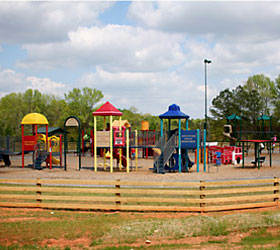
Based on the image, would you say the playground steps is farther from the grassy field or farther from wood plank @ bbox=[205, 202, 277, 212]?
wood plank @ bbox=[205, 202, 277, 212]

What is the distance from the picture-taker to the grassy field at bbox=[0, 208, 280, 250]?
948cm

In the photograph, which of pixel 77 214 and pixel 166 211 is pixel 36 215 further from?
pixel 166 211

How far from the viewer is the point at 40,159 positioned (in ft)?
91.5

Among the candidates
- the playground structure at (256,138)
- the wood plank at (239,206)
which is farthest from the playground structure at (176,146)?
the wood plank at (239,206)

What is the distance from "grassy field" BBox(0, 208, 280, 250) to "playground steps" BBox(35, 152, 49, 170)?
15597 millimetres

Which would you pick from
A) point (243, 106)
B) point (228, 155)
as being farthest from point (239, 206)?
point (243, 106)

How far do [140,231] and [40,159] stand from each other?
19031 mm

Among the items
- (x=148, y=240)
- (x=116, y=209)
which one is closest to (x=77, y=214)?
(x=116, y=209)

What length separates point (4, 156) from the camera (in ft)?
101

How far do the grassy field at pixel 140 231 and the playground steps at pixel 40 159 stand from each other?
51.2ft

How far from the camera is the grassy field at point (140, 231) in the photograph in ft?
31.1

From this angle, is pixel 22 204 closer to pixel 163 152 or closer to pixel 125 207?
pixel 125 207

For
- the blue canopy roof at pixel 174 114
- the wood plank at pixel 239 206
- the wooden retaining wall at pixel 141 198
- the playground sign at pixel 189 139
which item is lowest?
the wood plank at pixel 239 206

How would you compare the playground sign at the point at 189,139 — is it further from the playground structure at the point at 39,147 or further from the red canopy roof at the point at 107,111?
the playground structure at the point at 39,147
